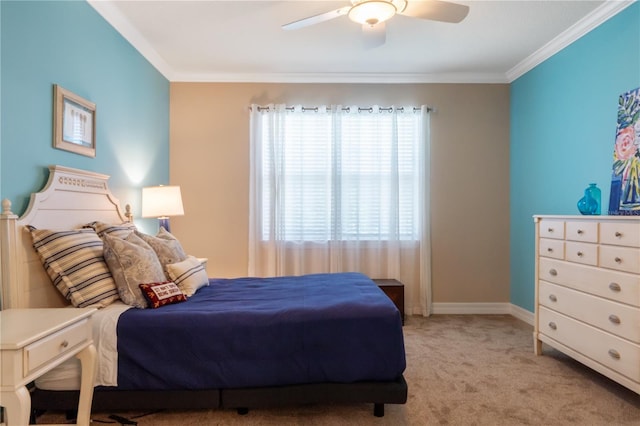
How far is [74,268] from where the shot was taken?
195 centimetres

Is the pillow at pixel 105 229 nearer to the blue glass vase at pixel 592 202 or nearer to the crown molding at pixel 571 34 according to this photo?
the blue glass vase at pixel 592 202

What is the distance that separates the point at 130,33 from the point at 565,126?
3985mm

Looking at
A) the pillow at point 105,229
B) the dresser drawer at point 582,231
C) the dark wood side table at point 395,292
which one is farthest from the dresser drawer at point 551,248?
the pillow at point 105,229

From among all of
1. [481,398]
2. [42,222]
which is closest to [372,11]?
[42,222]

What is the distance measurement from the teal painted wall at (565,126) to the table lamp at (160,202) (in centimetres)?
360

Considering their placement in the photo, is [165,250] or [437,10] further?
[165,250]

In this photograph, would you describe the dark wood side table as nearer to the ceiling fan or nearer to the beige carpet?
the beige carpet

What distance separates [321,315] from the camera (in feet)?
6.14

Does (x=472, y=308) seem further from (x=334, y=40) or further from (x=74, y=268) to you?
(x=74, y=268)

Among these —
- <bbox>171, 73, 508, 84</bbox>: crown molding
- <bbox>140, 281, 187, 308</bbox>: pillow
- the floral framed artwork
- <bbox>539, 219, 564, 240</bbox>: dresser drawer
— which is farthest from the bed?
<bbox>171, 73, 508, 84</bbox>: crown molding

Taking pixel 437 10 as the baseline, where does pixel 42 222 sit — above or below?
below

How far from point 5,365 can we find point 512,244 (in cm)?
437

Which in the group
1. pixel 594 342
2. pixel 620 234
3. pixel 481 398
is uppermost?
pixel 620 234

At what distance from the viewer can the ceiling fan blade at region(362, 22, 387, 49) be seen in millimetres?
2337
